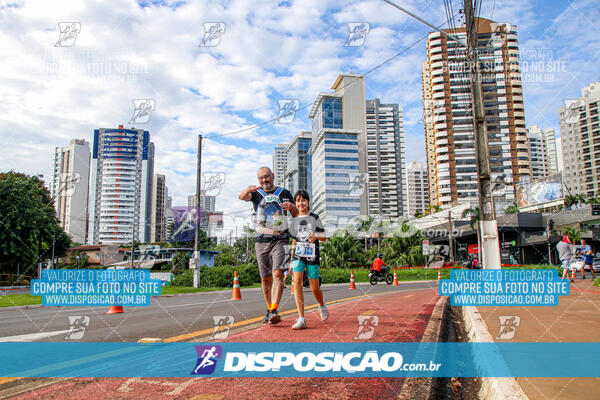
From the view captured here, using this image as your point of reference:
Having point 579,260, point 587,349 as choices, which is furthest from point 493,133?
point 587,349

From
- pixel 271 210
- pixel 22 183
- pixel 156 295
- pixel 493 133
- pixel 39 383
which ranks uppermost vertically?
pixel 493 133

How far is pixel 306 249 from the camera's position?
190 inches

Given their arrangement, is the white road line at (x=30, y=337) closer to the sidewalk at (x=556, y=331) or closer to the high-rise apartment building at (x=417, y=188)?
the sidewalk at (x=556, y=331)

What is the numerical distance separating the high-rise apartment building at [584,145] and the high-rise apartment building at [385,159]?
60.6 meters

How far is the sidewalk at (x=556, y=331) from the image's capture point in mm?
2199

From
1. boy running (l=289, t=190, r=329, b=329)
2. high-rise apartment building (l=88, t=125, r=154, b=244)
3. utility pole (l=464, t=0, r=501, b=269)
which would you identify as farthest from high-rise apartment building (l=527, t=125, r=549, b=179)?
boy running (l=289, t=190, r=329, b=329)

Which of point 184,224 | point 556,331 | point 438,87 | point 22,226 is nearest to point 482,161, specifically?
point 556,331

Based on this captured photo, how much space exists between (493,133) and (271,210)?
10843 centimetres

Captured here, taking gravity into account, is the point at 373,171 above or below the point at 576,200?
above

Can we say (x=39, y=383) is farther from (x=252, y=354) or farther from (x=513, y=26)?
(x=513, y=26)

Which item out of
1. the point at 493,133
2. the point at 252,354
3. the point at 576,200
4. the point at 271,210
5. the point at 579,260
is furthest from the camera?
the point at 493,133

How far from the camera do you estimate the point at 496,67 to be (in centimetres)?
10188

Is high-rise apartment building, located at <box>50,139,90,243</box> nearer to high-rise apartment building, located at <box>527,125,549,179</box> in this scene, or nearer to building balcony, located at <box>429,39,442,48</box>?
building balcony, located at <box>429,39,442,48</box>

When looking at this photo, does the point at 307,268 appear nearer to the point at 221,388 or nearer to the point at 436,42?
the point at 221,388
